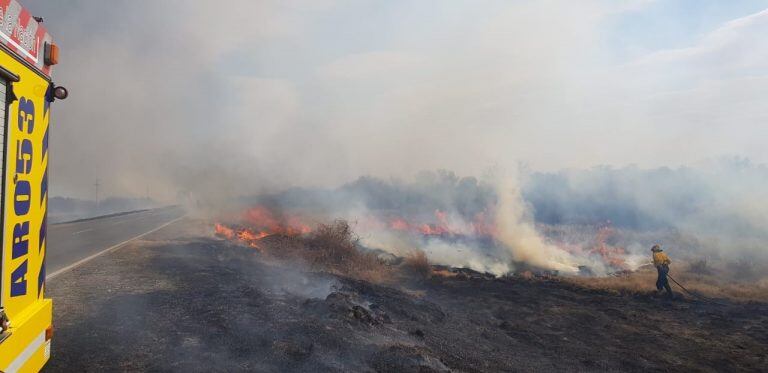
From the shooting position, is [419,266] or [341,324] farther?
[419,266]

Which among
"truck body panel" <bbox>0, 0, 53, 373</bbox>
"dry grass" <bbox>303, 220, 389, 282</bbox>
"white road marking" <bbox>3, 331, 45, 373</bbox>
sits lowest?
"dry grass" <bbox>303, 220, 389, 282</bbox>

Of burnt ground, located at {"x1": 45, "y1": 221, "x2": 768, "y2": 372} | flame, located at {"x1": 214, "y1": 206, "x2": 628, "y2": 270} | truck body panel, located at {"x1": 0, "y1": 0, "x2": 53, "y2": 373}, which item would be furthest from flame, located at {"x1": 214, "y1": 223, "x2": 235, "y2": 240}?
truck body panel, located at {"x1": 0, "y1": 0, "x2": 53, "y2": 373}

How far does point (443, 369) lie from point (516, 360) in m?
2.67

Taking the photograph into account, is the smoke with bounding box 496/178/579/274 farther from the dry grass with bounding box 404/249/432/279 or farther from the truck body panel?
the truck body panel

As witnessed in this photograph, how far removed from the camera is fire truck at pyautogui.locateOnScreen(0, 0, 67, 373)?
2838 mm

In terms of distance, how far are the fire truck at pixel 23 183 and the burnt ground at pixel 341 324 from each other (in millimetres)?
1563

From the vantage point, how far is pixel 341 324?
677cm

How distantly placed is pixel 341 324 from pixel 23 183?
190 inches

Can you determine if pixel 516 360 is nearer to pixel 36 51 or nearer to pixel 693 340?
pixel 693 340

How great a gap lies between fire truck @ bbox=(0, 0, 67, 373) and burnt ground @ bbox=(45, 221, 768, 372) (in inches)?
61.5

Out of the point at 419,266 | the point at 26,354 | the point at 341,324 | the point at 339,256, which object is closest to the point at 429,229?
the point at 419,266

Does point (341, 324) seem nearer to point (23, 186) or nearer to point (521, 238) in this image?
point (23, 186)

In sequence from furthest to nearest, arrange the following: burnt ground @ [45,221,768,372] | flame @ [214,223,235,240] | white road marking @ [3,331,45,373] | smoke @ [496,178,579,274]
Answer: smoke @ [496,178,579,274]
flame @ [214,223,235,240]
burnt ground @ [45,221,768,372]
white road marking @ [3,331,45,373]

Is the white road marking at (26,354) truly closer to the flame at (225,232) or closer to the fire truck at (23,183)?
the fire truck at (23,183)
